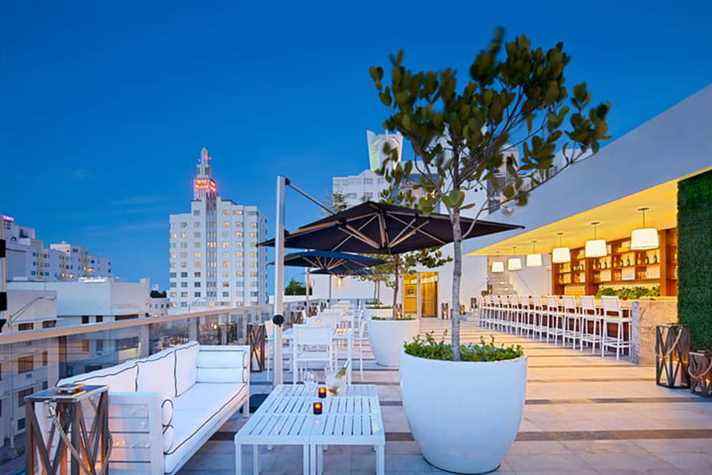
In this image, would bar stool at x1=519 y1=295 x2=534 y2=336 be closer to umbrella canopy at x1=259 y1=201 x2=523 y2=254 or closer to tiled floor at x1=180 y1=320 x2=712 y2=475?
tiled floor at x1=180 y1=320 x2=712 y2=475

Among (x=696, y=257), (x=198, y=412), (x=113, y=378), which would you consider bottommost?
(x=198, y=412)

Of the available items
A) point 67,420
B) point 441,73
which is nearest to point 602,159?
point 441,73

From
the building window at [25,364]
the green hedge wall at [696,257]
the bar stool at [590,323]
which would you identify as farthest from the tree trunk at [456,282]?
the bar stool at [590,323]

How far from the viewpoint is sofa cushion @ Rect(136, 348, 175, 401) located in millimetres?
3227

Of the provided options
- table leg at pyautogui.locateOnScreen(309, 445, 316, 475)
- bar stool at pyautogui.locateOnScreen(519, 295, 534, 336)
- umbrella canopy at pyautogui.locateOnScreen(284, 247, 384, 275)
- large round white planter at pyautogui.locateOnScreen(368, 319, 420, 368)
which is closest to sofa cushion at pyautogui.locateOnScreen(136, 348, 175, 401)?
table leg at pyautogui.locateOnScreen(309, 445, 316, 475)

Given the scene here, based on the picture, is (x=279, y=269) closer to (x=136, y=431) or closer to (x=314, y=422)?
(x=314, y=422)

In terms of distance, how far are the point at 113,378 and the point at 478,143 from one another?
9.32ft

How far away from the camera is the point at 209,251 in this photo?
84.5 meters

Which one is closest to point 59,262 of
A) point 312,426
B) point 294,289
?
point 294,289

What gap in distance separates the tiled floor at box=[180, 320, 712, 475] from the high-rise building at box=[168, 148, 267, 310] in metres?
81.9

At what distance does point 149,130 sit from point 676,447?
7907 centimetres

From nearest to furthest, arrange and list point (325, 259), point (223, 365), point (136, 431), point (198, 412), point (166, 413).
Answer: point (136, 431), point (166, 413), point (198, 412), point (223, 365), point (325, 259)

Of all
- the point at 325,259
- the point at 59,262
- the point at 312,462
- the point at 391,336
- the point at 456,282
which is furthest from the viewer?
the point at 59,262

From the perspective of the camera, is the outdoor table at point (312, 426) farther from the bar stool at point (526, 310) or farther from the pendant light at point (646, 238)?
the bar stool at point (526, 310)
